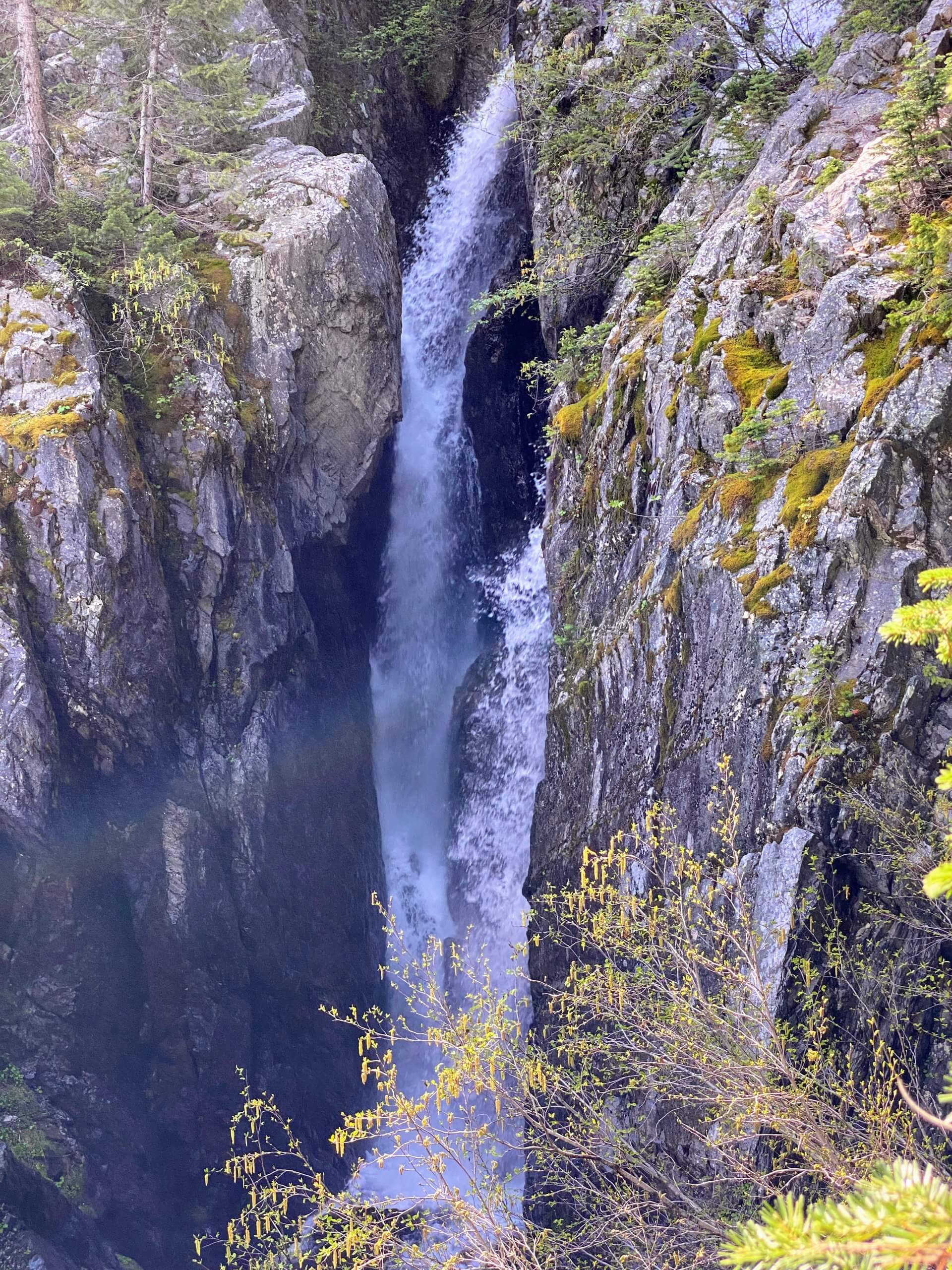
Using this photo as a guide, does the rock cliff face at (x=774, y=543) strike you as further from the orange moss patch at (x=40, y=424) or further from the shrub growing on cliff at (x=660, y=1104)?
the orange moss patch at (x=40, y=424)

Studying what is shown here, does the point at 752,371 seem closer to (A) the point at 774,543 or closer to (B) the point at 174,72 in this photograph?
(A) the point at 774,543

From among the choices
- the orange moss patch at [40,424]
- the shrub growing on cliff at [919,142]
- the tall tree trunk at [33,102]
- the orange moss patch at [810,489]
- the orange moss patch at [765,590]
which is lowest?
the orange moss patch at [765,590]

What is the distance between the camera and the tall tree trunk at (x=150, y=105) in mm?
12555

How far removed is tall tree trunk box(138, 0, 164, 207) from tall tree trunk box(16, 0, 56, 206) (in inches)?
52.9

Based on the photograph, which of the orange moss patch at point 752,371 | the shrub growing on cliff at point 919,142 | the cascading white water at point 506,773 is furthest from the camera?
the cascading white water at point 506,773

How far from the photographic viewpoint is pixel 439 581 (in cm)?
1605

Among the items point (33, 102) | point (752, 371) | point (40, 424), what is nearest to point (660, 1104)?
point (752, 371)

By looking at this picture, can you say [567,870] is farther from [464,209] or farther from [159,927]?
[464,209]

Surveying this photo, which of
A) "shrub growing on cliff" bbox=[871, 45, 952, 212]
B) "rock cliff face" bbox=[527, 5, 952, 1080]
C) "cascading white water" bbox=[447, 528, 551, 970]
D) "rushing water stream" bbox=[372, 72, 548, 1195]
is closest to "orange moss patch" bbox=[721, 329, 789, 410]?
"rock cliff face" bbox=[527, 5, 952, 1080]

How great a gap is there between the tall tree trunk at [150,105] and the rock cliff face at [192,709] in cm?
113

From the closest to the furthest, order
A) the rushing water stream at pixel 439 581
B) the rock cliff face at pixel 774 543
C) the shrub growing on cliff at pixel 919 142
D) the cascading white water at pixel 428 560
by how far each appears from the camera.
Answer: the rock cliff face at pixel 774 543 → the shrub growing on cliff at pixel 919 142 → the rushing water stream at pixel 439 581 → the cascading white water at pixel 428 560

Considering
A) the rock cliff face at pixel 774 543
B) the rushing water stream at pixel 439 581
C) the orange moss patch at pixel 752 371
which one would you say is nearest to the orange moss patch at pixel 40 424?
the rock cliff face at pixel 774 543

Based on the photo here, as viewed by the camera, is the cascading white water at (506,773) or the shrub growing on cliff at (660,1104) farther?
the cascading white water at (506,773)

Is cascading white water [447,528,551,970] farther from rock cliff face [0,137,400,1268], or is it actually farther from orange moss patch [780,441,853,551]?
orange moss patch [780,441,853,551]
